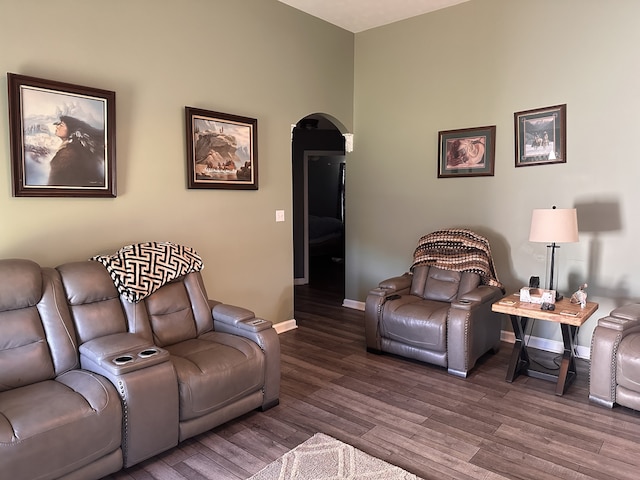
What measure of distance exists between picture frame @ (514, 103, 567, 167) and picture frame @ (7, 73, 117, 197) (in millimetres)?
3595

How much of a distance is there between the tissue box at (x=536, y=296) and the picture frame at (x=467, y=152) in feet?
4.57

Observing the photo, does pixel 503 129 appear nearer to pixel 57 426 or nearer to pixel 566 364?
pixel 566 364

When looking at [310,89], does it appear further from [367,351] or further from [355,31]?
[367,351]

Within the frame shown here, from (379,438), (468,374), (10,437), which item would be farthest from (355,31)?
(10,437)

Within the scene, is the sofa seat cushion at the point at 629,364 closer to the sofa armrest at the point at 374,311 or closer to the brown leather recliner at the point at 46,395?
the sofa armrest at the point at 374,311

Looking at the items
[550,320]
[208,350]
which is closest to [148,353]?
[208,350]

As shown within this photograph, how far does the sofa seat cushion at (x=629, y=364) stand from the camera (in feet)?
9.52

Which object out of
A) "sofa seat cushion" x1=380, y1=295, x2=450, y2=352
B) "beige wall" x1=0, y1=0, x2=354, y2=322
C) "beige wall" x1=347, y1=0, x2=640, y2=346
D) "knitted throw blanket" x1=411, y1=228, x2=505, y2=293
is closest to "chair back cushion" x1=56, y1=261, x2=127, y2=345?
"beige wall" x1=0, y1=0, x2=354, y2=322

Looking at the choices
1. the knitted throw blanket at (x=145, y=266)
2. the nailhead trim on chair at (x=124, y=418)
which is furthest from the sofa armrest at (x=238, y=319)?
the nailhead trim on chair at (x=124, y=418)

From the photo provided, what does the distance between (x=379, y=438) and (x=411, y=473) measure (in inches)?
15.1

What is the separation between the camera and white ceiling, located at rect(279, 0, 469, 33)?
4562 millimetres

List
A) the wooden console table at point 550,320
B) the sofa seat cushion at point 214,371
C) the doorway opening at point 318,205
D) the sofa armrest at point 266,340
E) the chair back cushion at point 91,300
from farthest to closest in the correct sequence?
the doorway opening at point 318,205
the wooden console table at point 550,320
the sofa armrest at point 266,340
the chair back cushion at point 91,300
the sofa seat cushion at point 214,371

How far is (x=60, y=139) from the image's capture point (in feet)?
9.83

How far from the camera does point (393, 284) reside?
430cm
